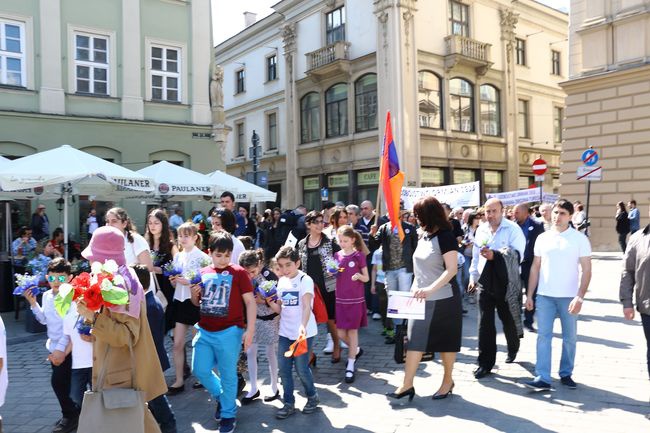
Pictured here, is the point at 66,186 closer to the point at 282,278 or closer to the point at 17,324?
the point at 17,324

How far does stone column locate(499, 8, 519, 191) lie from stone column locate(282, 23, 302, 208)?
11.2 meters

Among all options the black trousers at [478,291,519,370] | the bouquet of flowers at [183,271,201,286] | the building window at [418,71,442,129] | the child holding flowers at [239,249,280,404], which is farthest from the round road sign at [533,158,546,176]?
the bouquet of flowers at [183,271,201,286]

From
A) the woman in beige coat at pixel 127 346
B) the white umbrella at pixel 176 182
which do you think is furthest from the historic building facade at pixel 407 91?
the woman in beige coat at pixel 127 346

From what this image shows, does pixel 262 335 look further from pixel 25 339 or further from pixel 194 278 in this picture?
pixel 25 339

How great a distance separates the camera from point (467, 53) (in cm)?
2664

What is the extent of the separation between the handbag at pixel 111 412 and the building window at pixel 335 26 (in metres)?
26.1

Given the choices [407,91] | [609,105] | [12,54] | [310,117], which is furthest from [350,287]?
[310,117]

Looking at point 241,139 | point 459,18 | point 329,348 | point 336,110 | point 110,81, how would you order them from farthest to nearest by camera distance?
1. point 241,139
2. point 336,110
3. point 459,18
4. point 110,81
5. point 329,348

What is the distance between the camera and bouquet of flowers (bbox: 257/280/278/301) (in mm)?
5273

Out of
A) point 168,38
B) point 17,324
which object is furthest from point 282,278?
point 168,38

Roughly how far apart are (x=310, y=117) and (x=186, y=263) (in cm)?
2489

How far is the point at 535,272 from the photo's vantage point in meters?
5.83

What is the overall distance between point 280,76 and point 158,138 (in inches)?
591

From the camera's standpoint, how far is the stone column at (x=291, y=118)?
30641 millimetres
